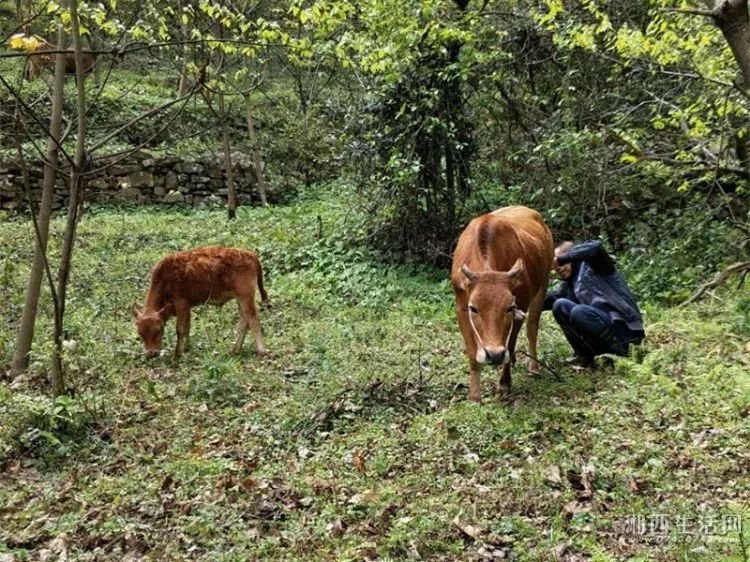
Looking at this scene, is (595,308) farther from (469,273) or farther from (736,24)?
(736,24)

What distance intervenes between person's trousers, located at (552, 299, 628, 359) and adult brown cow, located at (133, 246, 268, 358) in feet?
13.2

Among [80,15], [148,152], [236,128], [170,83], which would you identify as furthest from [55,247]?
[170,83]

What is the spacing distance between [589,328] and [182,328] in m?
5.22

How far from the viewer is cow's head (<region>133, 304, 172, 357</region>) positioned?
27.9ft

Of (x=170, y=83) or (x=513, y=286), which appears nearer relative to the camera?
(x=513, y=286)

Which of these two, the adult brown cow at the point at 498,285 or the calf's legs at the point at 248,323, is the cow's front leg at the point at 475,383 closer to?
the adult brown cow at the point at 498,285

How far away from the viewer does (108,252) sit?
1454 centimetres

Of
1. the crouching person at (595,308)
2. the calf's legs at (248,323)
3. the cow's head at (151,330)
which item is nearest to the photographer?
the crouching person at (595,308)

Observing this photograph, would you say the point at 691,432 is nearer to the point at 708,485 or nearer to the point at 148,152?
the point at 708,485

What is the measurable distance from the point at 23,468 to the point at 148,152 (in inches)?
653

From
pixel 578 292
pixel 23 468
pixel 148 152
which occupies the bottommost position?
pixel 23 468

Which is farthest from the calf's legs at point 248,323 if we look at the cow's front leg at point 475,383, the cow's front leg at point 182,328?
the cow's front leg at point 475,383

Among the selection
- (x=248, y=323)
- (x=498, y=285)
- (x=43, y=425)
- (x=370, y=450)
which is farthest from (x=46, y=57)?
(x=370, y=450)

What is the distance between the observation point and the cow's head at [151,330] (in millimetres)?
8516
